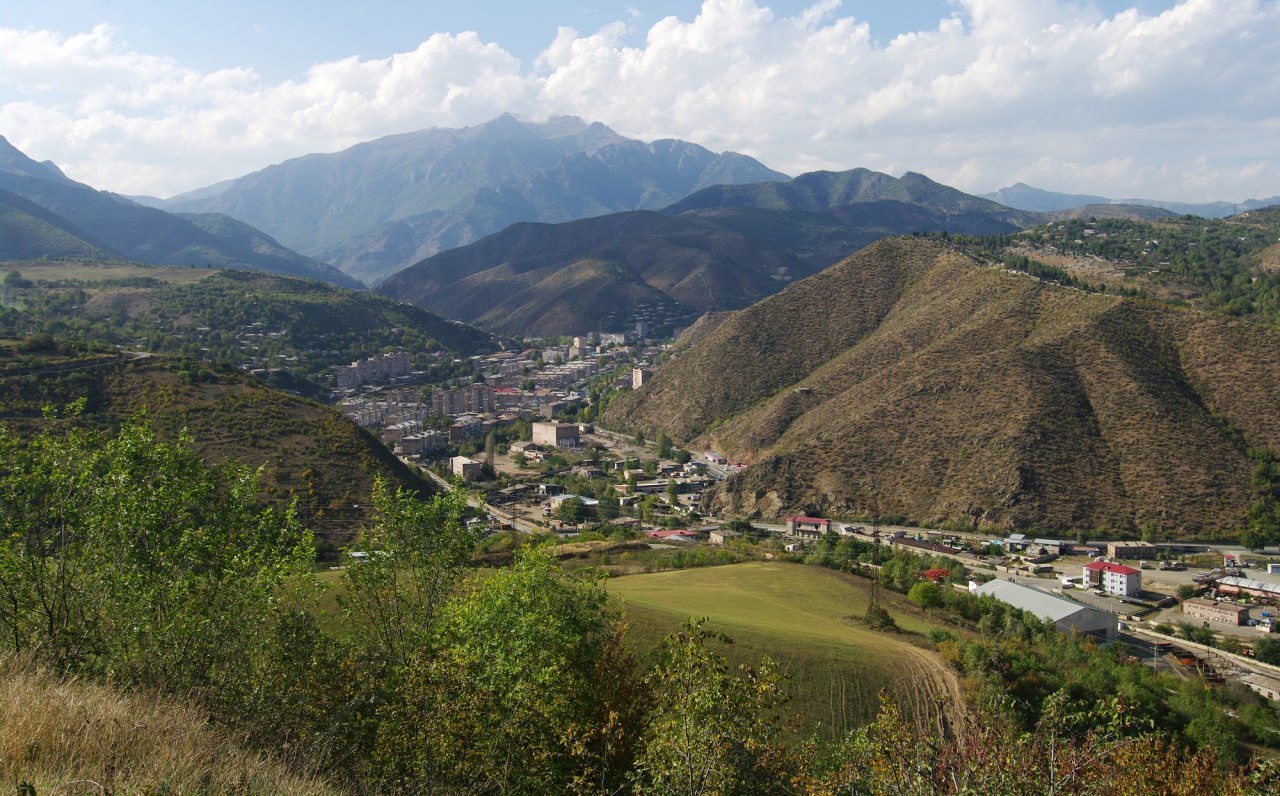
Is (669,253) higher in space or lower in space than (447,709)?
higher

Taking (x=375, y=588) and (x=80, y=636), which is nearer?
(x=80, y=636)

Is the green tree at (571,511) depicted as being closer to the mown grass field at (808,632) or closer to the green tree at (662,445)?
the green tree at (662,445)

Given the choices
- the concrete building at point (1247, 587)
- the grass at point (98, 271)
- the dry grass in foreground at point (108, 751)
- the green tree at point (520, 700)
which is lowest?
the concrete building at point (1247, 587)

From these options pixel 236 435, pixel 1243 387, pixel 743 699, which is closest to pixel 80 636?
pixel 743 699

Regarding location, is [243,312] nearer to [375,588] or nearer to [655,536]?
[655,536]

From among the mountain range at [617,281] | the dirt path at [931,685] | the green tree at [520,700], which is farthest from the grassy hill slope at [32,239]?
the green tree at [520,700]

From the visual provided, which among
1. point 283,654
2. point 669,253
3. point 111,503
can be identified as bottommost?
point 283,654

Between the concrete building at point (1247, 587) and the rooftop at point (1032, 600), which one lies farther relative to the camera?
the concrete building at point (1247, 587)
